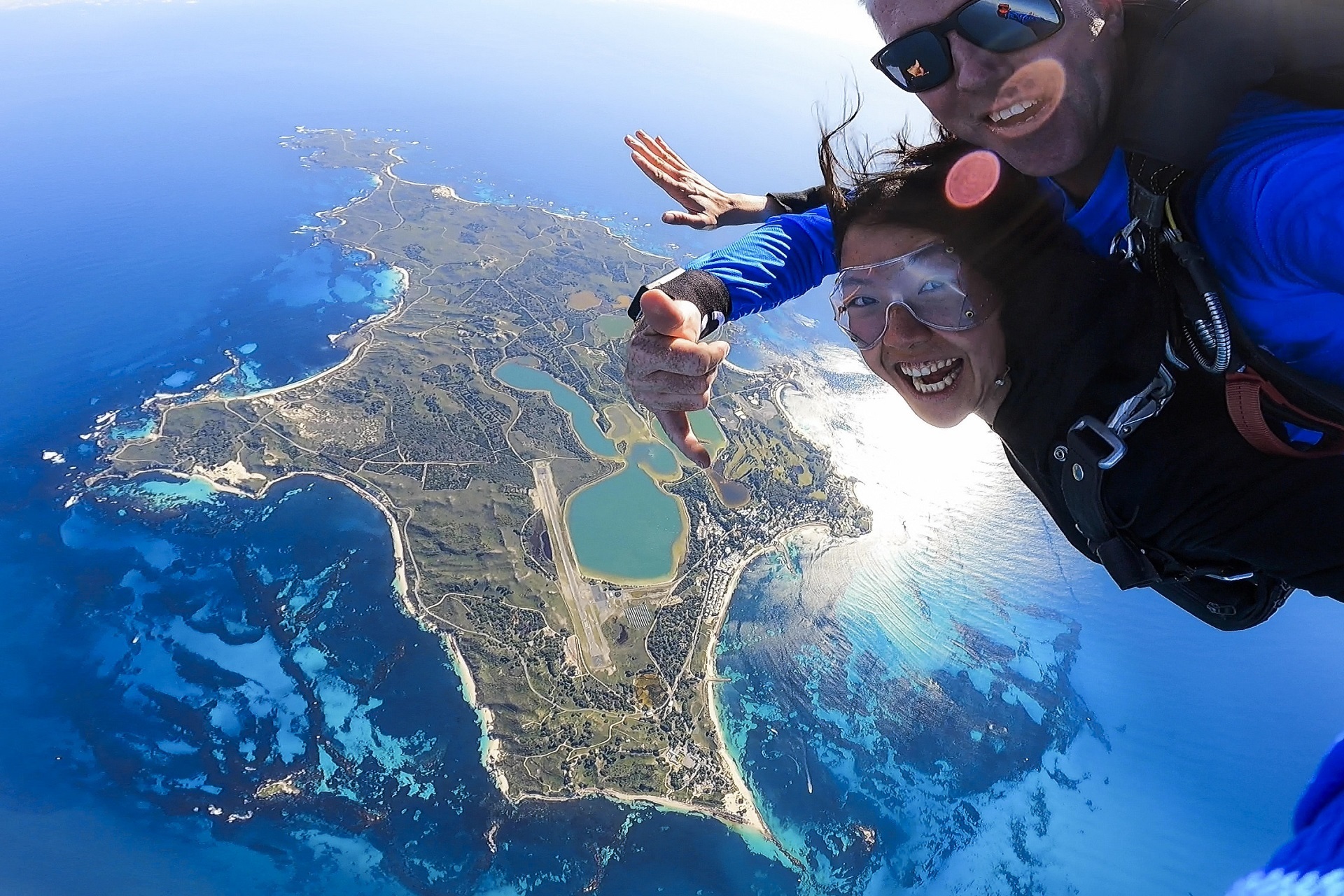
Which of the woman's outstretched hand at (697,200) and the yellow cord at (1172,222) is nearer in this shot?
the yellow cord at (1172,222)

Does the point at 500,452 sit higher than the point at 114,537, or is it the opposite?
the point at 114,537

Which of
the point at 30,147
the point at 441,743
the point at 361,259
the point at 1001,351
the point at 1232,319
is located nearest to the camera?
the point at 1232,319

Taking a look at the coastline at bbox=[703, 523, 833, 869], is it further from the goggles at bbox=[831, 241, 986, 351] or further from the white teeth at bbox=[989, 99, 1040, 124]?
the white teeth at bbox=[989, 99, 1040, 124]

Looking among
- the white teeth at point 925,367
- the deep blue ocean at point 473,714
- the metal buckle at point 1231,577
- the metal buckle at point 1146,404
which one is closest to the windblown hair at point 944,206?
the white teeth at point 925,367

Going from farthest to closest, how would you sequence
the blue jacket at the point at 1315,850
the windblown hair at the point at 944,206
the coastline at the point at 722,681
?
the coastline at the point at 722,681, the windblown hair at the point at 944,206, the blue jacket at the point at 1315,850

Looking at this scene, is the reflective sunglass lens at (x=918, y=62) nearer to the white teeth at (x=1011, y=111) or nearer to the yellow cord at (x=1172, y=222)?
the white teeth at (x=1011, y=111)

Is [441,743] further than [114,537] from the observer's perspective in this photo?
No

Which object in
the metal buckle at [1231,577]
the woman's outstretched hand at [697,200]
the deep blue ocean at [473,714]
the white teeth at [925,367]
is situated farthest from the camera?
the deep blue ocean at [473,714]

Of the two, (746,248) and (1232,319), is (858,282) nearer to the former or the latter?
(746,248)

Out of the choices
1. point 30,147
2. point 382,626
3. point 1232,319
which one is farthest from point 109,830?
point 30,147
